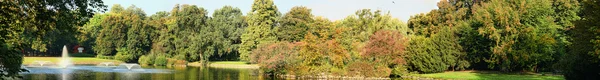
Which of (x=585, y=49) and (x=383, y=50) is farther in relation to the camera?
(x=383, y=50)

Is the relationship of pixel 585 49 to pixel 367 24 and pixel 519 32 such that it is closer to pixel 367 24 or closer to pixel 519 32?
pixel 519 32

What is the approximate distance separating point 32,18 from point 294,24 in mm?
55733

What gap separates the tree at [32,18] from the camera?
40.1 ft

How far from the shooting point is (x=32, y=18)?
526 inches

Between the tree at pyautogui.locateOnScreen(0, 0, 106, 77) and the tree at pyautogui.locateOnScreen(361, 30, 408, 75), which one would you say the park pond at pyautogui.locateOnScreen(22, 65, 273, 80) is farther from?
the tree at pyautogui.locateOnScreen(0, 0, 106, 77)

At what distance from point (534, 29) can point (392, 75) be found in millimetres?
11159

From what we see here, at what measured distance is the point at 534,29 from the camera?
43844 mm

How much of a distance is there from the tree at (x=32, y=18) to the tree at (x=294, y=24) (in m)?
52.2

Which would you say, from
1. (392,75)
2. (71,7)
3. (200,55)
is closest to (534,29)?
(392,75)

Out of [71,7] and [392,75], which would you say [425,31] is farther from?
[71,7]

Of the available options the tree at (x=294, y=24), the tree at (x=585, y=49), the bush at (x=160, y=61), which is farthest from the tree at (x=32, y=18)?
the bush at (x=160, y=61)

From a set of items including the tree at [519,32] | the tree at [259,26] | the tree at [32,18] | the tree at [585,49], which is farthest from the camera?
the tree at [259,26]

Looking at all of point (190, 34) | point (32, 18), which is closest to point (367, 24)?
point (190, 34)

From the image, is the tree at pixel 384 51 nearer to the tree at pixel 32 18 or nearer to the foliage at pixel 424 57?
the foliage at pixel 424 57
